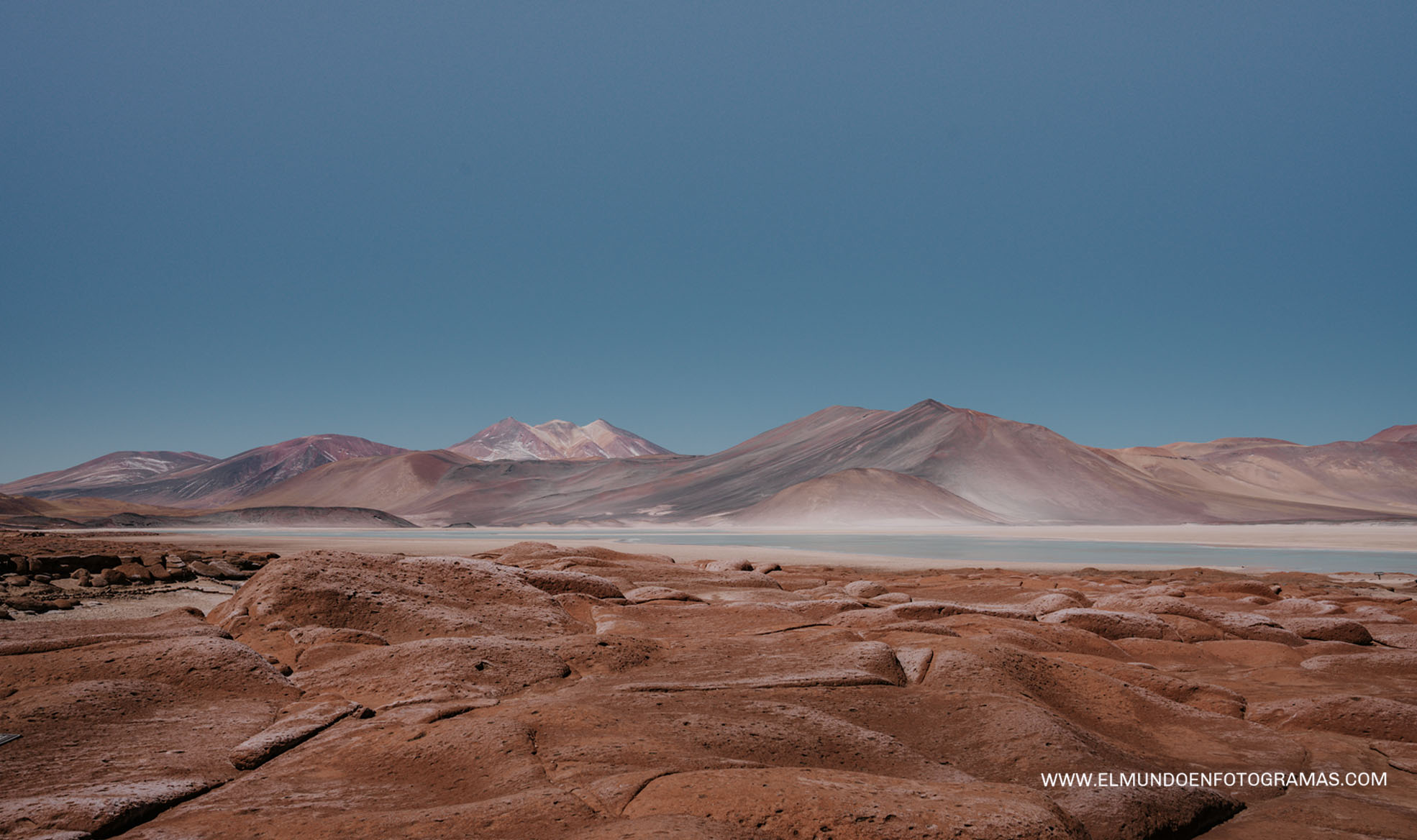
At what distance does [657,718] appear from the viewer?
4.03 m

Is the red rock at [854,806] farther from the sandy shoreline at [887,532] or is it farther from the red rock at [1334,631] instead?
the sandy shoreline at [887,532]

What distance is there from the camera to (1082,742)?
13.6ft

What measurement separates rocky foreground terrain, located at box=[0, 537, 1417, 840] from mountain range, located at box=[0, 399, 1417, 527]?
231 feet

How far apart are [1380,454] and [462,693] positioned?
6621 inches

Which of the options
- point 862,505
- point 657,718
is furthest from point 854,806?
point 862,505

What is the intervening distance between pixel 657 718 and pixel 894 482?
8251 centimetres

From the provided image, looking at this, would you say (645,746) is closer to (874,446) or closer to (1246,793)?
(1246,793)

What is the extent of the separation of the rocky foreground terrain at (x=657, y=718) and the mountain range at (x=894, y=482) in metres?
70.3

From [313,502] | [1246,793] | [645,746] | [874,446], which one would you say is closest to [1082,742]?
[1246,793]

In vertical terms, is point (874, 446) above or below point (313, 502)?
above

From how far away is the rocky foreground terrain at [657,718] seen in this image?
2.83 metres

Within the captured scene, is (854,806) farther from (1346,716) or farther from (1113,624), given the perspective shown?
(1113,624)

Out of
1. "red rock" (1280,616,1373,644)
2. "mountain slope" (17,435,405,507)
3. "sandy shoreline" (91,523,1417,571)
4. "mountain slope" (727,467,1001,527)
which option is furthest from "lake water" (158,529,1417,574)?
"mountain slope" (17,435,405,507)

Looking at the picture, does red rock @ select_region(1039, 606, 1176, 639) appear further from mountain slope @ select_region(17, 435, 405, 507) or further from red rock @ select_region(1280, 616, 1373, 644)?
mountain slope @ select_region(17, 435, 405, 507)
